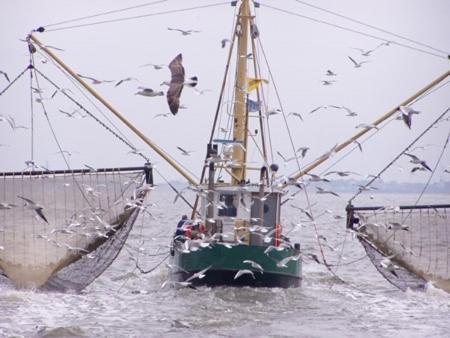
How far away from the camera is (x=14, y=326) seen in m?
26.9

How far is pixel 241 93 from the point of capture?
3584cm

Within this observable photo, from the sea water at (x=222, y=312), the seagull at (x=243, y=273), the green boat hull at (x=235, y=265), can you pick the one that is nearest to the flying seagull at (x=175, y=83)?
the sea water at (x=222, y=312)

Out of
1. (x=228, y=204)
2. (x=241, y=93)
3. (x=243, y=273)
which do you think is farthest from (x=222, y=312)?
(x=241, y=93)

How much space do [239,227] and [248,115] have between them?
3796 mm

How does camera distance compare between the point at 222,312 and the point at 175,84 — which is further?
→ the point at 222,312

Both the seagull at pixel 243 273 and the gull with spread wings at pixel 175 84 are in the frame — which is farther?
the seagull at pixel 243 273

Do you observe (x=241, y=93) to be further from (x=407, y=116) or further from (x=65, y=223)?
(x=407, y=116)

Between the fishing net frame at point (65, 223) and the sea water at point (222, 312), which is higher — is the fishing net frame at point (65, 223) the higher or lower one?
the higher one

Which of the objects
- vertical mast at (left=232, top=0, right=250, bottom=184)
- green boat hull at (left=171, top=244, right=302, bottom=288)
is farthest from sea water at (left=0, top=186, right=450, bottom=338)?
vertical mast at (left=232, top=0, right=250, bottom=184)

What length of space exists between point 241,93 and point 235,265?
19.5 feet

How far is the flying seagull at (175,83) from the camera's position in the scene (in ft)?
93.0

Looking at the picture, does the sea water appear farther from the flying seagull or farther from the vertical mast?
the vertical mast

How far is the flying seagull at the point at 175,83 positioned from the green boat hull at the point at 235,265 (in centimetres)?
518

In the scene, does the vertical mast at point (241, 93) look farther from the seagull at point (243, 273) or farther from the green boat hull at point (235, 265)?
the seagull at point (243, 273)
